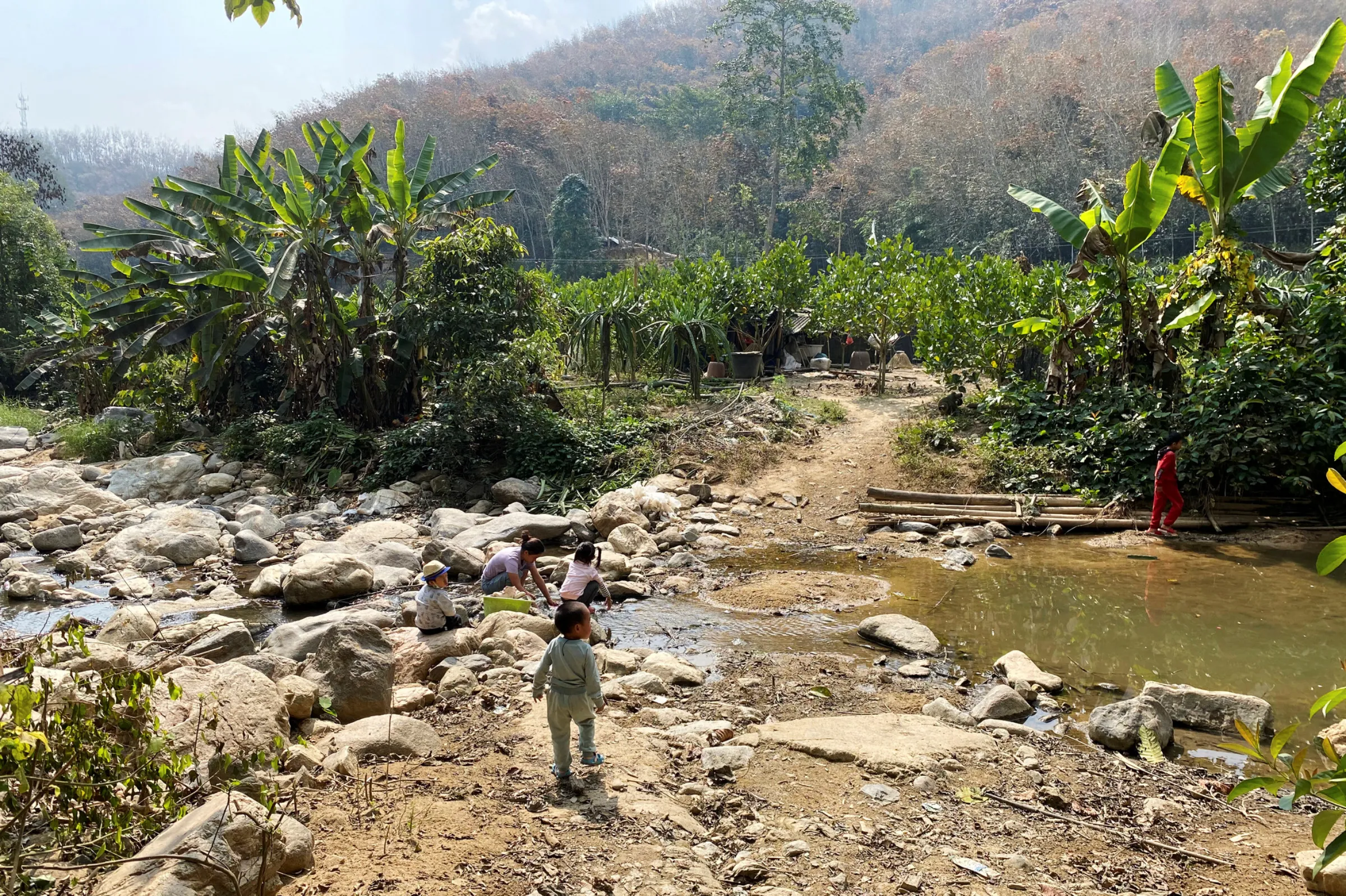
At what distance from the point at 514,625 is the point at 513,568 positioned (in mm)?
888

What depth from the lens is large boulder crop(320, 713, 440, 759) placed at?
3.97 meters

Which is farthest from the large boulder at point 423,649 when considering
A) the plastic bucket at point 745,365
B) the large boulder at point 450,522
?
Result: the plastic bucket at point 745,365

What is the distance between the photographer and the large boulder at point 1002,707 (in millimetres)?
5059

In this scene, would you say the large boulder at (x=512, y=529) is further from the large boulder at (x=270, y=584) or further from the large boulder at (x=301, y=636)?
the large boulder at (x=301, y=636)

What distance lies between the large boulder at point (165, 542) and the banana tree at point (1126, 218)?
36.5ft

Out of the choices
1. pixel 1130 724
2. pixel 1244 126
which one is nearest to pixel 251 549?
pixel 1130 724

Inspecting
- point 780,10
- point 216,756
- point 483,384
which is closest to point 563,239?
point 780,10

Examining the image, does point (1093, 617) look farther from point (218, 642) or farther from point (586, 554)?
point (218, 642)

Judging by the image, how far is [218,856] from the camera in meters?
2.52

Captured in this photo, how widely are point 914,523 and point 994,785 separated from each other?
602 cm

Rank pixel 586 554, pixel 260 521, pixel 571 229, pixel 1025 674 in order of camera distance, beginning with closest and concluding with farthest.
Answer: pixel 1025 674, pixel 586 554, pixel 260 521, pixel 571 229

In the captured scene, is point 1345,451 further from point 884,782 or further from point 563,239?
point 563,239

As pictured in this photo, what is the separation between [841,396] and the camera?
16094 mm

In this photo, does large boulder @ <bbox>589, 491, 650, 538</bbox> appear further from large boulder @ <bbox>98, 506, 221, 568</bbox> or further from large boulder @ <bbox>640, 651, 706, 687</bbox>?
large boulder @ <bbox>98, 506, 221, 568</bbox>
